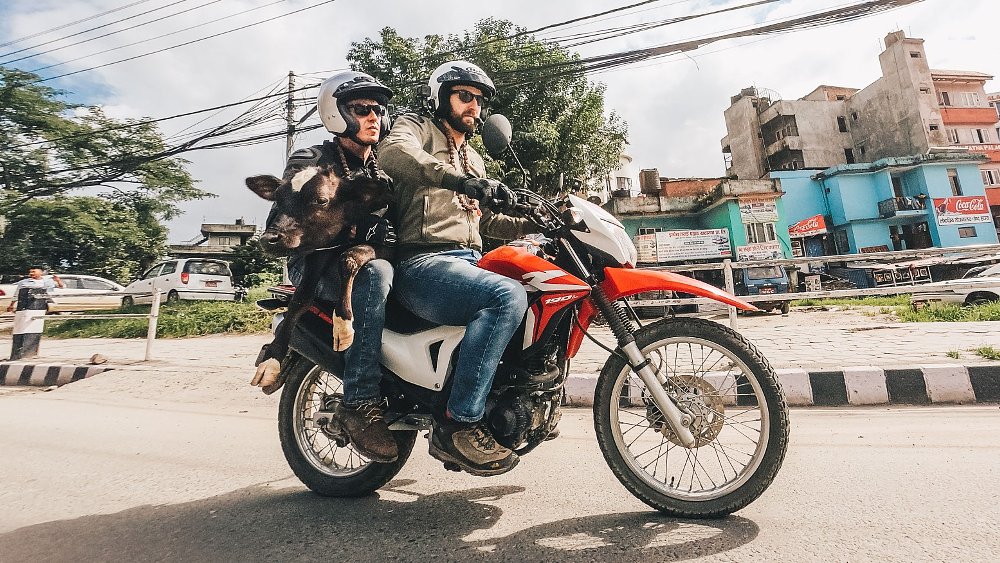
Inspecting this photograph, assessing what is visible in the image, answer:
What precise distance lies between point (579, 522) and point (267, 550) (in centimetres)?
106

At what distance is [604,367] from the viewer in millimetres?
1852

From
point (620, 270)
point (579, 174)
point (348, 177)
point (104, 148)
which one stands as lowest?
point (620, 270)

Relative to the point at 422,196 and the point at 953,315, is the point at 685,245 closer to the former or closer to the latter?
the point at 953,315

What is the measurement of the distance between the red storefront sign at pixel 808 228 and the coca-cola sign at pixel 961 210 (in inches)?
283

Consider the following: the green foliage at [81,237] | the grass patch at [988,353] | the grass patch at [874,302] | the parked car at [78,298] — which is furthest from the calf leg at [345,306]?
the green foliage at [81,237]

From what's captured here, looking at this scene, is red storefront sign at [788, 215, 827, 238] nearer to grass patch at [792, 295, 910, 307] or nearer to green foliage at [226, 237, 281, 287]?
grass patch at [792, 295, 910, 307]

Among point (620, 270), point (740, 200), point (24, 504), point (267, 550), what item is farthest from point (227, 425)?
point (740, 200)

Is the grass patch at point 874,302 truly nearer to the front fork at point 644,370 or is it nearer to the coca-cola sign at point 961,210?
the front fork at point 644,370

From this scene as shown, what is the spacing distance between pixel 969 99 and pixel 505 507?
47.6 m

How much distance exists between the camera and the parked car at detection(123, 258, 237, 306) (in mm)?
14586

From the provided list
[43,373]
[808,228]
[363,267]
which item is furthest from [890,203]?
[43,373]

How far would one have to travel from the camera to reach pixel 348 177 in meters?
1.96

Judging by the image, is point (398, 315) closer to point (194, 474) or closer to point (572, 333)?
point (572, 333)

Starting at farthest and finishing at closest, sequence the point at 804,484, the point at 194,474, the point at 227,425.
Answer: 1. the point at 227,425
2. the point at 194,474
3. the point at 804,484
